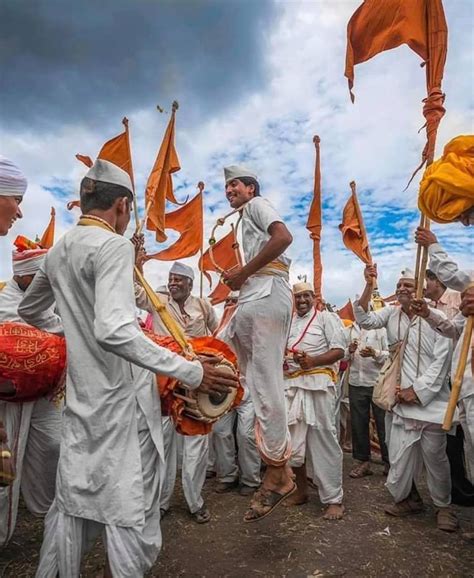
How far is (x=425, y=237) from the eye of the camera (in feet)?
14.2

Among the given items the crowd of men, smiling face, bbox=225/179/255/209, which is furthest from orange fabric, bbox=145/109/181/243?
smiling face, bbox=225/179/255/209

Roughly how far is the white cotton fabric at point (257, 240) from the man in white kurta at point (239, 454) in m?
2.84

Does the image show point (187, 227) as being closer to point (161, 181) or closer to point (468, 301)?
point (161, 181)

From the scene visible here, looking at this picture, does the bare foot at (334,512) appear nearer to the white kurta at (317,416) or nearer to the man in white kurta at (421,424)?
the white kurta at (317,416)

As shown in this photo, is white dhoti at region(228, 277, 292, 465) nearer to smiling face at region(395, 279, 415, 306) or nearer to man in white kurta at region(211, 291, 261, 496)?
man in white kurta at region(211, 291, 261, 496)

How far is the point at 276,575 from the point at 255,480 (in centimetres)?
269

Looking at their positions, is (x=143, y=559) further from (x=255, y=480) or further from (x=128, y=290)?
(x=255, y=480)

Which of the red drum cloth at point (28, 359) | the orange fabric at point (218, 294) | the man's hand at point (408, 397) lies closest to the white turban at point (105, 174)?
the red drum cloth at point (28, 359)

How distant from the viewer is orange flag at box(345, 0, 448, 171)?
4305 millimetres

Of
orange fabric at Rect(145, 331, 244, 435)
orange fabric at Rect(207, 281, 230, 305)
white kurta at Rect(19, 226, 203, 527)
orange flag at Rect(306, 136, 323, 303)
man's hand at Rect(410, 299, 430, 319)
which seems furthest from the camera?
orange fabric at Rect(207, 281, 230, 305)

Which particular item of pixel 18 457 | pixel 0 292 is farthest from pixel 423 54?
pixel 18 457

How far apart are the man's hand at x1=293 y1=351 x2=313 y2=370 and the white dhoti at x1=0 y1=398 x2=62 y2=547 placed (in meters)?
2.72

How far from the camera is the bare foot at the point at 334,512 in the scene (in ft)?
17.5

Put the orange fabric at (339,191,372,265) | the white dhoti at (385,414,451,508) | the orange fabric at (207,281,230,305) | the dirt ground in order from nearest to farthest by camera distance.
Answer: the dirt ground
the white dhoti at (385,414,451,508)
the orange fabric at (339,191,372,265)
the orange fabric at (207,281,230,305)
